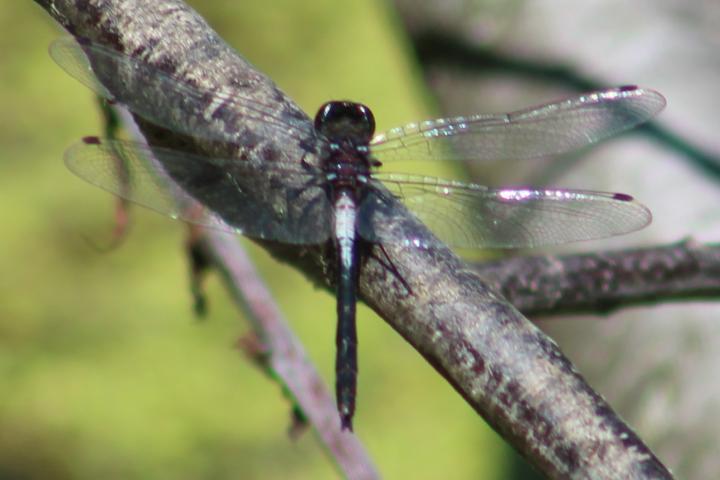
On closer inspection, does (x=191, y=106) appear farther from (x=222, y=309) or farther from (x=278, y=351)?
(x=222, y=309)

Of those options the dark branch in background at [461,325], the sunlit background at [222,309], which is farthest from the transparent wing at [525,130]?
the dark branch in background at [461,325]

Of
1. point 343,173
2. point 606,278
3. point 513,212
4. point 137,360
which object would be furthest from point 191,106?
point 137,360

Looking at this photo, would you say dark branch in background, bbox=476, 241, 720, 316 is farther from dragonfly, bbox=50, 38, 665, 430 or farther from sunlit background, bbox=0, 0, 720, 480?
sunlit background, bbox=0, 0, 720, 480

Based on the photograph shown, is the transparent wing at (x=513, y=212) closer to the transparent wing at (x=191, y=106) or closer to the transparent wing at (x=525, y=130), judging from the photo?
the transparent wing at (x=525, y=130)

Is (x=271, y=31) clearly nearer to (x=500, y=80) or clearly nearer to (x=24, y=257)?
(x=24, y=257)

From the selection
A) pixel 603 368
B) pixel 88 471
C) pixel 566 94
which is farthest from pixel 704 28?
pixel 88 471
